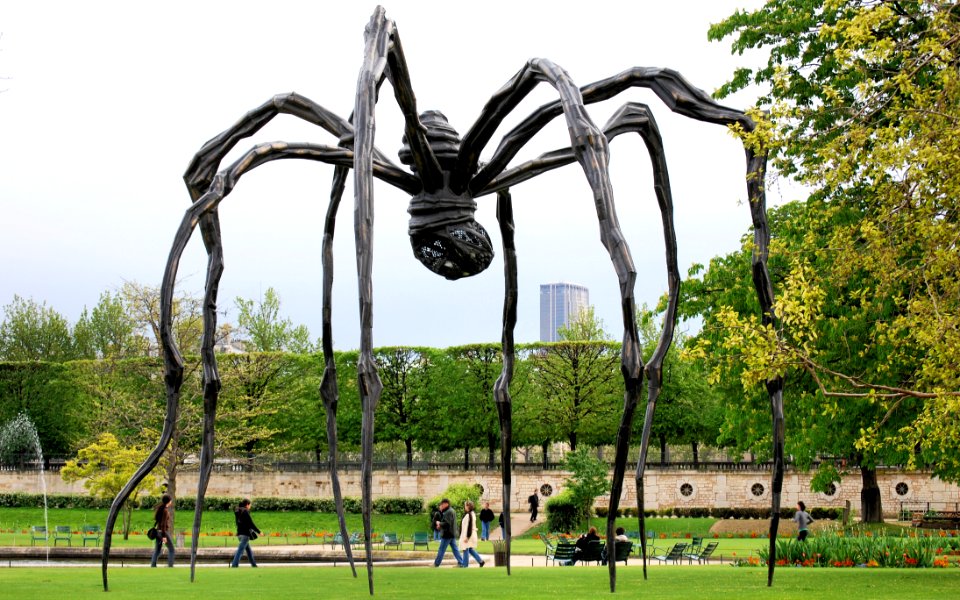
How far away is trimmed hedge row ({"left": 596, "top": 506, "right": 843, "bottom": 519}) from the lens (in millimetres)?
40969

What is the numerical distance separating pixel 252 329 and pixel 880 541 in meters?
44.5

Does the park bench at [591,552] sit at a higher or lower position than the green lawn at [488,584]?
lower

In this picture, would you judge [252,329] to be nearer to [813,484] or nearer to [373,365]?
[813,484]

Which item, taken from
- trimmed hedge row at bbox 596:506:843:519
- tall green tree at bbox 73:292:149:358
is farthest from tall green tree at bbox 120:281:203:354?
tall green tree at bbox 73:292:149:358

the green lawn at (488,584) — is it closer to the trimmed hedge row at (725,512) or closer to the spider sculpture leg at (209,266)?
the spider sculpture leg at (209,266)

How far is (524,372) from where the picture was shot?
2020 inches

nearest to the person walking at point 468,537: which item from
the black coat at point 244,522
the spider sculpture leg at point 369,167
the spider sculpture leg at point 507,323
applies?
the black coat at point 244,522

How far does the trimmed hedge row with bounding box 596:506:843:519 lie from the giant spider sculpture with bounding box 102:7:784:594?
3345cm

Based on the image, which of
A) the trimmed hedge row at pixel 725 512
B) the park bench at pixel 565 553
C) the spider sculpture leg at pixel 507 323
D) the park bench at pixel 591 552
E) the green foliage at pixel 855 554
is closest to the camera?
the spider sculpture leg at pixel 507 323

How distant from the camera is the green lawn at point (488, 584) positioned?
26.8 feet

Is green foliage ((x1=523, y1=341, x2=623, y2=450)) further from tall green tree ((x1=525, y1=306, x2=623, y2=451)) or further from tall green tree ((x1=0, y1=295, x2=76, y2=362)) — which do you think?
tall green tree ((x1=0, y1=295, x2=76, y2=362))

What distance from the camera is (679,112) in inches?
300

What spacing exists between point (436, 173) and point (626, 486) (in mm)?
41950

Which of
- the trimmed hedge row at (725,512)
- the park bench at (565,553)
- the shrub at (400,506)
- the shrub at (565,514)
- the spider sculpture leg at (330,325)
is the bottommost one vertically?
the trimmed hedge row at (725,512)
